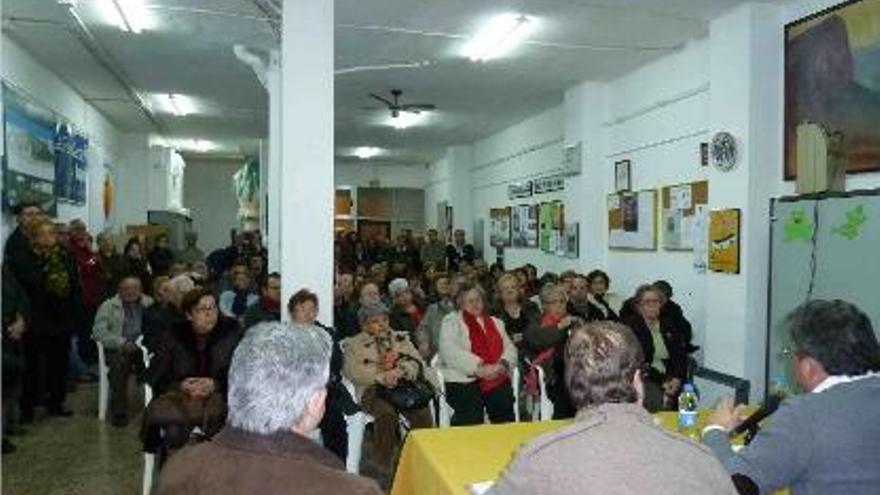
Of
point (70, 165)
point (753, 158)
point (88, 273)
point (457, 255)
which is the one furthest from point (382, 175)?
point (753, 158)

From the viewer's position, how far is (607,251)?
28.4 ft

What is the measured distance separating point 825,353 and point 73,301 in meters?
5.82

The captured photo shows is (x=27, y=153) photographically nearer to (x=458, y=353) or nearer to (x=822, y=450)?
(x=458, y=353)

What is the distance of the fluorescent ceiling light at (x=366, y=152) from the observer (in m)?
15.0

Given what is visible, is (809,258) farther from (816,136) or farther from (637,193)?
(637,193)

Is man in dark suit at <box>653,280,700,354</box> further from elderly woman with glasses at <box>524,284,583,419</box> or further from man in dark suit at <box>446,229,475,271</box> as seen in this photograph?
man in dark suit at <box>446,229,475,271</box>

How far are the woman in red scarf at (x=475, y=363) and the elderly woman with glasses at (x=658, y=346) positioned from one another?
33.9 inches

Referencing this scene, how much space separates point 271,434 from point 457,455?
132 centimetres

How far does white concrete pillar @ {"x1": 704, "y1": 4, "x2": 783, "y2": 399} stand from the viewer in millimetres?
5754

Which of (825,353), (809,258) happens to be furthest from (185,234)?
(825,353)

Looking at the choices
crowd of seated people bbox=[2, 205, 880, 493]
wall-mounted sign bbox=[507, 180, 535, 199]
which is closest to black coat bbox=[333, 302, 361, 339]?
crowd of seated people bbox=[2, 205, 880, 493]

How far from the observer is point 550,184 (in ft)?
33.3

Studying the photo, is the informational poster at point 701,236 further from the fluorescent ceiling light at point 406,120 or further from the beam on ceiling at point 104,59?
the beam on ceiling at point 104,59

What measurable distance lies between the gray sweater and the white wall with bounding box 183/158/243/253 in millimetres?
16344
